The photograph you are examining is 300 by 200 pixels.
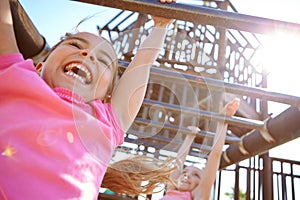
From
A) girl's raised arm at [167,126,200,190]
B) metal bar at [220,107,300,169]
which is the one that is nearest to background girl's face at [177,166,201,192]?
girl's raised arm at [167,126,200,190]

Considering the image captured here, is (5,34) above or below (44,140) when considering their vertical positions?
above

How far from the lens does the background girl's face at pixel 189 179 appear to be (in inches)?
71.1

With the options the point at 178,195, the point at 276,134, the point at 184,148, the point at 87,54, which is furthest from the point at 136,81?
the point at 184,148

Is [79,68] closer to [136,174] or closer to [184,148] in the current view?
[136,174]

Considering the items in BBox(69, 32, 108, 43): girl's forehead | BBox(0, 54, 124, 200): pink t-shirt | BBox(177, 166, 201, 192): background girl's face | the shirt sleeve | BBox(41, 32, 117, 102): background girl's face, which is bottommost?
BBox(0, 54, 124, 200): pink t-shirt

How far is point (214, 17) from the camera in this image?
0.54 metres

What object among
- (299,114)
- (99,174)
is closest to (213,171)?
(299,114)

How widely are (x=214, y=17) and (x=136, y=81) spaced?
24cm

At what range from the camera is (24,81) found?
535 mm

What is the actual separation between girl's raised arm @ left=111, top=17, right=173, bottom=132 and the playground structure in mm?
118

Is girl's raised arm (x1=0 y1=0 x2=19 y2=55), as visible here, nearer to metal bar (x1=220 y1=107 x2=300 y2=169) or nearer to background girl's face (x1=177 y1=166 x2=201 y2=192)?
metal bar (x1=220 y1=107 x2=300 y2=169)

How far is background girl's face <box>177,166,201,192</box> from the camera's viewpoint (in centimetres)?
181

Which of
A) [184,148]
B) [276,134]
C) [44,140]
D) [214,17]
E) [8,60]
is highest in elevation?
[184,148]

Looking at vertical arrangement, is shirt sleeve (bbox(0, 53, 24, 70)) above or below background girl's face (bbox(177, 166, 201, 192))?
below
